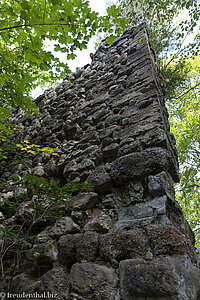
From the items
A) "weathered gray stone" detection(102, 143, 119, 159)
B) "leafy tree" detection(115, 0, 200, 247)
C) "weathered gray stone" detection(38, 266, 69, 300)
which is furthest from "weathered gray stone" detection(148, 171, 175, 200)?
"leafy tree" detection(115, 0, 200, 247)

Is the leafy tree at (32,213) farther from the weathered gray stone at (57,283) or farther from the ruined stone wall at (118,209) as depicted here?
the weathered gray stone at (57,283)

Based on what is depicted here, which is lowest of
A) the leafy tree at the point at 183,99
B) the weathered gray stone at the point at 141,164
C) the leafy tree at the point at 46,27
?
the weathered gray stone at the point at 141,164

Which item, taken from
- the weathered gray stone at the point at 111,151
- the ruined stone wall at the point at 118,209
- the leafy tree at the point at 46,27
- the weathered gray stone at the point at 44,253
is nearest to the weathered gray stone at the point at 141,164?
the ruined stone wall at the point at 118,209

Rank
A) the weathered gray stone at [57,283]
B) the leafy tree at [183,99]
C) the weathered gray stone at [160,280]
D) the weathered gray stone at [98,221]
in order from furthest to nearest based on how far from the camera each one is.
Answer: the leafy tree at [183,99]
the weathered gray stone at [98,221]
the weathered gray stone at [57,283]
the weathered gray stone at [160,280]

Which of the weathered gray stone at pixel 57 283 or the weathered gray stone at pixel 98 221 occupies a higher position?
the weathered gray stone at pixel 98 221

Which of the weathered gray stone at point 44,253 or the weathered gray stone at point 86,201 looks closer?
the weathered gray stone at point 44,253

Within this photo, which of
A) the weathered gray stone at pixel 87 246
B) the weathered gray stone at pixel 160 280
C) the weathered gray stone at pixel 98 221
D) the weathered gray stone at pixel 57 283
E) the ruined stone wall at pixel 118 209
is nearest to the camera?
the weathered gray stone at pixel 160 280

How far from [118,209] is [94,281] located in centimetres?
51

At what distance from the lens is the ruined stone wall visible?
1127mm

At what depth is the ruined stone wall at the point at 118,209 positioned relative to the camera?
3.70 feet

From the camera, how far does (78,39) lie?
2.30 meters

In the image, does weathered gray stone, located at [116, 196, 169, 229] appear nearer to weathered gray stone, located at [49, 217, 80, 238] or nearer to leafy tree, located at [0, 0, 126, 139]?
weathered gray stone, located at [49, 217, 80, 238]

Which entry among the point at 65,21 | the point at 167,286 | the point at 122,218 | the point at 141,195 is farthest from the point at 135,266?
the point at 65,21

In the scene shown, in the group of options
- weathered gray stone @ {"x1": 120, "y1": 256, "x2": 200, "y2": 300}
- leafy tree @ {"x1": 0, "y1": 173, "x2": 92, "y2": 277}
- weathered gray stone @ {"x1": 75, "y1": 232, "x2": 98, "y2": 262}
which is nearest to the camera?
weathered gray stone @ {"x1": 120, "y1": 256, "x2": 200, "y2": 300}
